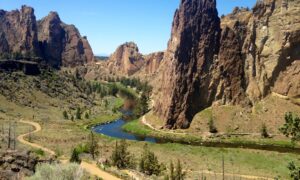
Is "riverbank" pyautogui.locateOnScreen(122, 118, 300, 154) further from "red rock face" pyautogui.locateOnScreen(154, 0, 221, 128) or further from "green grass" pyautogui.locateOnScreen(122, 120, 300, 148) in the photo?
"red rock face" pyautogui.locateOnScreen(154, 0, 221, 128)

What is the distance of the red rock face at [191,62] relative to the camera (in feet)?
456

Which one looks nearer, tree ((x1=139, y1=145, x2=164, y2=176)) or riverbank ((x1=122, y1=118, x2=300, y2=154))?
tree ((x1=139, y1=145, x2=164, y2=176))

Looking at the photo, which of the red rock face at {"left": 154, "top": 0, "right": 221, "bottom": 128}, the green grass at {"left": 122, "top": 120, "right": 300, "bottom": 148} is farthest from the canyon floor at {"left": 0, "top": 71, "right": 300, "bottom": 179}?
the red rock face at {"left": 154, "top": 0, "right": 221, "bottom": 128}

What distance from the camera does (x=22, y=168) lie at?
116ft

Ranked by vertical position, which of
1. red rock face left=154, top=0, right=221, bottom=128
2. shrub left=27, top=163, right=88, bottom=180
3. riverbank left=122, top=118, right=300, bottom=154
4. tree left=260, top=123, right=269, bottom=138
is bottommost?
riverbank left=122, top=118, right=300, bottom=154

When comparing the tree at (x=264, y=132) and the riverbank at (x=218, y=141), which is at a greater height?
the tree at (x=264, y=132)

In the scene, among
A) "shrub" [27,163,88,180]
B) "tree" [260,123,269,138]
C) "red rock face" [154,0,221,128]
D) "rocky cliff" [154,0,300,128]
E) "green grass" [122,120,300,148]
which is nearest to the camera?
"shrub" [27,163,88,180]

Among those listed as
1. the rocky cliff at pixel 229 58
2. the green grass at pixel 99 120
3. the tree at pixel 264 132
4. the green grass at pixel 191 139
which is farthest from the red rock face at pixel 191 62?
the tree at pixel 264 132

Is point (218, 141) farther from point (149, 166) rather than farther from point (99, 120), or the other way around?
point (149, 166)

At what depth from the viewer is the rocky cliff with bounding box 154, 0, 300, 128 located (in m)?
130

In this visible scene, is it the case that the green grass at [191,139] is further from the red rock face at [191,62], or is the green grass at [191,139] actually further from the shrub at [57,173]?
the shrub at [57,173]

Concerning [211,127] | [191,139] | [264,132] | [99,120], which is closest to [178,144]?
[191,139]

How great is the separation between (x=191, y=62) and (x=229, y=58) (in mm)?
13089

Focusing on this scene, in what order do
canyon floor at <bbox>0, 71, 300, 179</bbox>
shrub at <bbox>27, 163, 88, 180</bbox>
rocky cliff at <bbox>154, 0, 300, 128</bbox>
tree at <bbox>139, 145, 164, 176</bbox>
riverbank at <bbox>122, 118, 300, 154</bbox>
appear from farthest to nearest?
rocky cliff at <bbox>154, 0, 300, 128</bbox> → riverbank at <bbox>122, 118, 300, 154</bbox> → canyon floor at <bbox>0, 71, 300, 179</bbox> → tree at <bbox>139, 145, 164, 176</bbox> → shrub at <bbox>27, 163, 88, 180</bbox>
